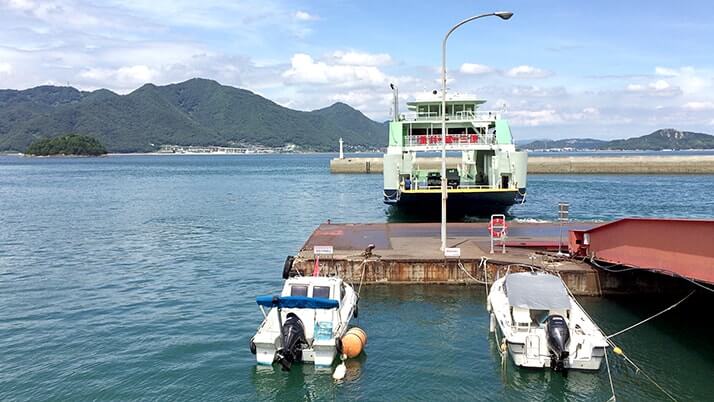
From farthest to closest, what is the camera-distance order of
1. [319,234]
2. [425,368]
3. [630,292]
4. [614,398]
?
[319,234] < [630,292] < [425,368] < [614,398]

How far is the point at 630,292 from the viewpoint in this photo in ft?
62.0

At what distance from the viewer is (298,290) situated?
14.7m

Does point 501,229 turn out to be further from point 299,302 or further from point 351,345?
point 299,302

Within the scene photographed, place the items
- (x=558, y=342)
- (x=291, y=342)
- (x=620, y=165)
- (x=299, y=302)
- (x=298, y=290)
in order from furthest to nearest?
(x=620, y=165), (x=298, y=290), (x=299, y=302), (x=291, y=342), (x=558, y=342)

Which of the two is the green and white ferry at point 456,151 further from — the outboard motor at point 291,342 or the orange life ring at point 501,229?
the outboard motor at point 291,342

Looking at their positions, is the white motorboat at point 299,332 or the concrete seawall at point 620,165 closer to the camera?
the white motorboat at point 299,332

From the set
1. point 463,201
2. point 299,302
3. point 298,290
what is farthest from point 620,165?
point 299,302

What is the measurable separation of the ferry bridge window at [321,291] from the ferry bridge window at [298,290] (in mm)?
229

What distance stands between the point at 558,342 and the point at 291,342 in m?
5.82

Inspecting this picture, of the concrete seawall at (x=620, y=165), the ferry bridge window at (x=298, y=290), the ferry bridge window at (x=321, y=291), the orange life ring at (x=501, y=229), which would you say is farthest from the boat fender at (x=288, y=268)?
the concrete seawall at (x=620, y=165)

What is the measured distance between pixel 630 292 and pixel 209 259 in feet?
58.8

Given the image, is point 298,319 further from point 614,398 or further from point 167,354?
point 614,398

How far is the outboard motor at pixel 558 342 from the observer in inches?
493

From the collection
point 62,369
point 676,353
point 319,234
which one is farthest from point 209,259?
point 676,353
